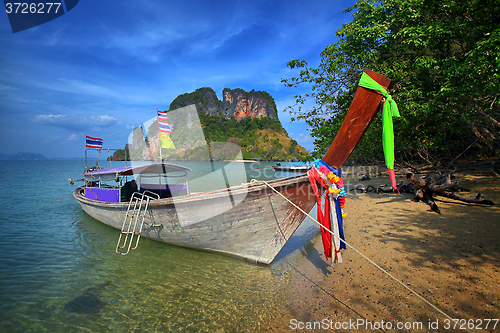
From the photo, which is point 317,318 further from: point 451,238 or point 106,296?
point 106,296

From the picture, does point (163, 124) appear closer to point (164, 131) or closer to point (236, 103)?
point (164, 131)

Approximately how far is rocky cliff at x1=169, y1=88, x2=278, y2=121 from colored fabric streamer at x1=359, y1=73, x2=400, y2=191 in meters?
111

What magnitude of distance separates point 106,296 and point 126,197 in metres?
4.71

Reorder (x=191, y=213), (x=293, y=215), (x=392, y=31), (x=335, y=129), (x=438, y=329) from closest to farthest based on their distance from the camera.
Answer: (x=438, y=329) → (x=293, y=215) → (x=191, y=213) → (x=392, y=31) → (x=335, y=129)

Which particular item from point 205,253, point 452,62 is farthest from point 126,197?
point 452,62

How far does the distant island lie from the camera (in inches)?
3188

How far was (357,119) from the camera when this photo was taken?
3.05 meters

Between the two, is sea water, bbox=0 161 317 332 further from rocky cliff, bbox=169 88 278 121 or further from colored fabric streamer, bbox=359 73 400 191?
rocky cliff, bbox=169 88 278 121

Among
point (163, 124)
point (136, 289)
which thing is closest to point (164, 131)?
point (163, 124)

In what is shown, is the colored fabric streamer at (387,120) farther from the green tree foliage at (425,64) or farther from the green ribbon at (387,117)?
the green tree foliage at (425,64)

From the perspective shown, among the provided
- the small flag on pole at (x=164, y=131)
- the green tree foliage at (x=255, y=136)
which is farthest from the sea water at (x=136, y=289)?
the green tree foliage at (x=255, y=136)

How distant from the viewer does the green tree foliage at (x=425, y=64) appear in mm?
5039

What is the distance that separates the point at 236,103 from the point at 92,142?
108 m

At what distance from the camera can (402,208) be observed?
273 inches
